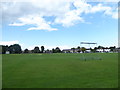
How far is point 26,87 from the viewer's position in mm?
8555

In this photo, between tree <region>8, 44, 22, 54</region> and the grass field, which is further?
tree <region>8, 44, 22, 54</region>

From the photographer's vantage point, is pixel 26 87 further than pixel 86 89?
Yes

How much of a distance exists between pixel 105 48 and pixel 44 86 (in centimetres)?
11533

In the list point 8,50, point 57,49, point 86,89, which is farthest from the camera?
point 57,49

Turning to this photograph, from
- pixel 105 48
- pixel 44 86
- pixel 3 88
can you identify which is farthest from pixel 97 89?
pixel 105 48

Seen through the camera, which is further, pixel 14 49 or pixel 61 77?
pixel 14 49

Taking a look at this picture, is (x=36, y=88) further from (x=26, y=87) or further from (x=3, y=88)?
(x=3, y=88)

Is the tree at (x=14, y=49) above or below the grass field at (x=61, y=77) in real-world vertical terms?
above

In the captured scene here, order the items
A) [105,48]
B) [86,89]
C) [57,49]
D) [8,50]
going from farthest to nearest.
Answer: [57,49]
[8,50]
[105,48]
[86,89]

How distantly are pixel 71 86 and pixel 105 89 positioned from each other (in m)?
1.38

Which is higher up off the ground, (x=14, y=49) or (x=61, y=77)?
(x=14, y=49)

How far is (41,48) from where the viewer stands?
147750mm

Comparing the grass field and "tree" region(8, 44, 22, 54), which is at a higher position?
"tree" region(8, 44, 22, 54)

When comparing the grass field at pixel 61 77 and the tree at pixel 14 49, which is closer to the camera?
the grass field at pixel 61 77
